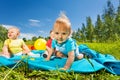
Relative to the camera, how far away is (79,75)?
4535 mm

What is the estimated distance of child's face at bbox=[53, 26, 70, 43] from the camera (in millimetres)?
5008

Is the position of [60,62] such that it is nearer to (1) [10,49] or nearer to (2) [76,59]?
(2) [76,59]

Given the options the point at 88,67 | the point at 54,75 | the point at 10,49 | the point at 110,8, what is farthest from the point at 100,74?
the point at 110,8

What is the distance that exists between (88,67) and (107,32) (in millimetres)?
48401

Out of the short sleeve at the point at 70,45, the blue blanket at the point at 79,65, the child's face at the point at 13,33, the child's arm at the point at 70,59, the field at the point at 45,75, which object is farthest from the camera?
the child's face at the point at 13,33

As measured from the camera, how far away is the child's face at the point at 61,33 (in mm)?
5008

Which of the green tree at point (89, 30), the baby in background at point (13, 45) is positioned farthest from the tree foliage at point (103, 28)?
the baby in background at point (13, 45)

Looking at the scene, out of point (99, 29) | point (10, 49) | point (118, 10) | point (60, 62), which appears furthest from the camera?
point (99, 29)

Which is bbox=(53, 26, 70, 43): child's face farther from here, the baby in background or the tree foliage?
the tree foliage

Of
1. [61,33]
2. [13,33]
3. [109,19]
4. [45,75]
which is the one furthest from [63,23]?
[109,19]

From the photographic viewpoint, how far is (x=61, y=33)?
16.5 feet

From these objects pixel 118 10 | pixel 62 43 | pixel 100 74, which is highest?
pixel 118 10

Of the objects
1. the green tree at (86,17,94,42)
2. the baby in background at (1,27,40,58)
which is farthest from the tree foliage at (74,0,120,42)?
the baby in background at (1,27,40,58)

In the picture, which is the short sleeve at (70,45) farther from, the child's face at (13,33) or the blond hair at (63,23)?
the child's face at (13,33)
